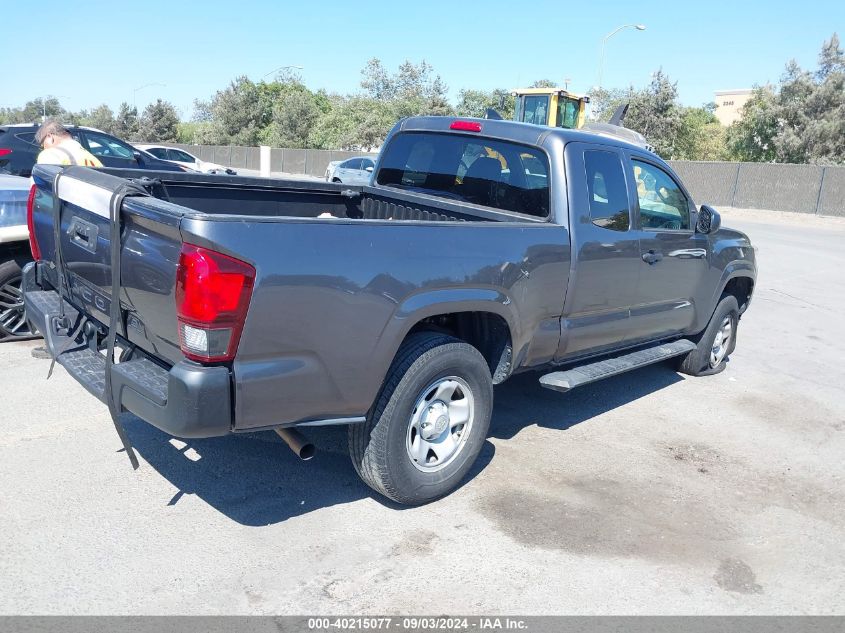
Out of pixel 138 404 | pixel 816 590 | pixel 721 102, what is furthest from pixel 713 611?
pixel 721 102

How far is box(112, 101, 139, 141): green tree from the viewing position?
235 feet

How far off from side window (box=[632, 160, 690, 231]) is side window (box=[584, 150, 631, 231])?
240mm

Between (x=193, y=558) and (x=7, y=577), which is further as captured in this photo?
(x=193, y=558)

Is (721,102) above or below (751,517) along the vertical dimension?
above

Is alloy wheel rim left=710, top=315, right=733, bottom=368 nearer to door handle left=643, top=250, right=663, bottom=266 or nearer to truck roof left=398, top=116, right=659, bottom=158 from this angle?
door handle left=643, top=250, right=663, bottom=266

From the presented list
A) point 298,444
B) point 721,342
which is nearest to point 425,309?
point 298,444

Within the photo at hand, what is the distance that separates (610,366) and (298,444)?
2526mm

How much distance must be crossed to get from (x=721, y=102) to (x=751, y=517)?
116m

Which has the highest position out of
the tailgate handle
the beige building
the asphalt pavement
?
the beige building

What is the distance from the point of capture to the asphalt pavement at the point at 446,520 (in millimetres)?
3256

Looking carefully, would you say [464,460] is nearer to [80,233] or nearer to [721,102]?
[80,233]

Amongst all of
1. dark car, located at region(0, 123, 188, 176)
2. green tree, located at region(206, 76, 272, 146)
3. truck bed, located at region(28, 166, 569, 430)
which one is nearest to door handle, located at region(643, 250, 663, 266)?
truck bed, located at region(28, 166, 569, 430)

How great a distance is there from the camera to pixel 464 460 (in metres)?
4.22

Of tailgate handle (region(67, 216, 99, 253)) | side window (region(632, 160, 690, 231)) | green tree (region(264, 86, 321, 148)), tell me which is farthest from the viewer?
green tree (region(264, 86, 321, 148))
